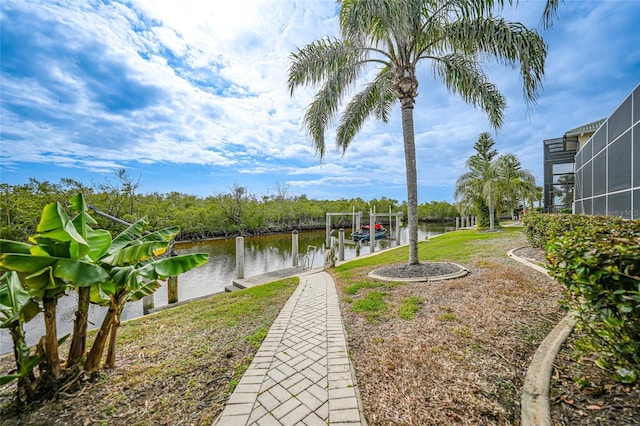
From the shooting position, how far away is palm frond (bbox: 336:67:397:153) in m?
7.56

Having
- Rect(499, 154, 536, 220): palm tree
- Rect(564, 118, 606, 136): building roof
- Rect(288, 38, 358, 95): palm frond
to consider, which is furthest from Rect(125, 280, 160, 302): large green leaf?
Rect(564, 118, 606, 136): building roof

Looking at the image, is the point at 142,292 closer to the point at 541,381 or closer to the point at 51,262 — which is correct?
the point at 51,262

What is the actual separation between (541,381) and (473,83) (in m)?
6.85

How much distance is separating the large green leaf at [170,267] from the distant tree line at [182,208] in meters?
10.8

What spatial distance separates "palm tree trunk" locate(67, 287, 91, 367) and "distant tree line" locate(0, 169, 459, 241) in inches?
410

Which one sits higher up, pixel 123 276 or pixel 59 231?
pixel 59 231

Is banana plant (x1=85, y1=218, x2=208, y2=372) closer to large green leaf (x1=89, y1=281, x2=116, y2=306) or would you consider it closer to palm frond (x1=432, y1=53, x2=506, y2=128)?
large green leaf (x1=89, y1=281, x2=116, y2=306)

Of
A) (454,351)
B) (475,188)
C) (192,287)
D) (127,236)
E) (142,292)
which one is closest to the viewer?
(454,351)

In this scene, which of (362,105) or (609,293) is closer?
(609,293)

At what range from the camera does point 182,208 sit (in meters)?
30.3

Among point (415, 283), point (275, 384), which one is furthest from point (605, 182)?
point (275, 384)

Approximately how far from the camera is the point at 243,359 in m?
2.80

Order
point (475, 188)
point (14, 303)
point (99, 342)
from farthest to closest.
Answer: point (475, 188) < point (99, 342) < point (14, 303)

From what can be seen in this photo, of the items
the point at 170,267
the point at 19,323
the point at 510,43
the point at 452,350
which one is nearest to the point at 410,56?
the point at 510,43
